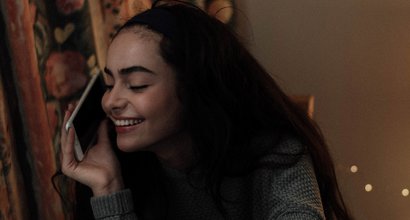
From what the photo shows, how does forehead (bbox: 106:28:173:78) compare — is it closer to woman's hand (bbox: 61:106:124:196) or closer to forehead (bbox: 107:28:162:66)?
forehead (bbox: 107:28:162:66)

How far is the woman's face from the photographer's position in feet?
Answer: 2.74

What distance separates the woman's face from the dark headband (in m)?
0.02

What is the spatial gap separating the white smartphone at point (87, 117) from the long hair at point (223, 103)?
18cm

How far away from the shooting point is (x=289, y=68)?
137cm

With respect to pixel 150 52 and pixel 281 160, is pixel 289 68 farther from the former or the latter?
pixel 150 52

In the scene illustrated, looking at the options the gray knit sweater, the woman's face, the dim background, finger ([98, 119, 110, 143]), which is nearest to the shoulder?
the gray knit sweater

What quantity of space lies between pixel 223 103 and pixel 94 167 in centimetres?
29

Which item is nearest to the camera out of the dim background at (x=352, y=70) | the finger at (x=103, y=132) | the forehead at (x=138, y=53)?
the forehead at (x=138, y=53)

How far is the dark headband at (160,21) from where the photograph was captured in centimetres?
86

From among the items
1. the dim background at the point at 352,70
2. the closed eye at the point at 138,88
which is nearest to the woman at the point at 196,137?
the closed eye at the point at 138,88

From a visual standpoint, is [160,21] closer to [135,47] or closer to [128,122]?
[135,47]

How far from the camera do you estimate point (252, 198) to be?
3.22ft

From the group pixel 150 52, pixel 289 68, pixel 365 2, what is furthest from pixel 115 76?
pixel 365 2

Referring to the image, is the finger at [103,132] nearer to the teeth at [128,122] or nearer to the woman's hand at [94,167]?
the woman's hand at [94,167]
